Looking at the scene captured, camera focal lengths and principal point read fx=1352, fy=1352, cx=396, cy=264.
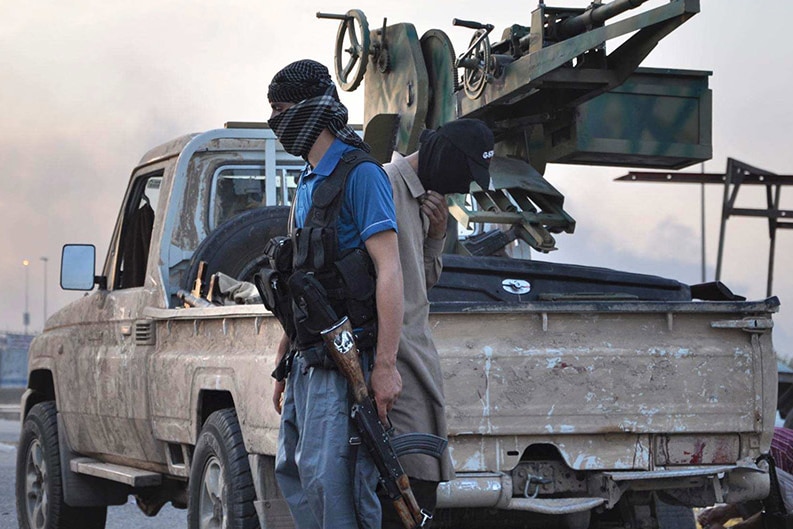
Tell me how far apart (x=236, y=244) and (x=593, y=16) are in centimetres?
236

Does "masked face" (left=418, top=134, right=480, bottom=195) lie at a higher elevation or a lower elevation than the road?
higher

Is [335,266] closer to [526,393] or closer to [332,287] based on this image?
A: [332,287]

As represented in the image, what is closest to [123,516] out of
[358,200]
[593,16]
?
[593,16]

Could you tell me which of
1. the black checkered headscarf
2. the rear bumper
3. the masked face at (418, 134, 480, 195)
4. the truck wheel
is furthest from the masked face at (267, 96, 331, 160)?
the truck wheel

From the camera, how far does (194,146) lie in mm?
7273

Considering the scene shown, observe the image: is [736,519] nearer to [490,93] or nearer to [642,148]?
[642,148]

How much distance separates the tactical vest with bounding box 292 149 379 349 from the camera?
3879mm

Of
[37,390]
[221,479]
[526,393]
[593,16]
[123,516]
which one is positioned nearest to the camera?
[526,393]

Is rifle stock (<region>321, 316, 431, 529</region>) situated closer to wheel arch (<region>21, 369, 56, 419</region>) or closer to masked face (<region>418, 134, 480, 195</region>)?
masked face (<region>418, 134, 480, 195</region>)

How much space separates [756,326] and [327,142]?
7.28 feet

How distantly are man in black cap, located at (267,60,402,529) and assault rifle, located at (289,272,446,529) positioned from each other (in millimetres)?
39

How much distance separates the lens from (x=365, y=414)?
3.74m

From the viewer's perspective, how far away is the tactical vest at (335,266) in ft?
12.7

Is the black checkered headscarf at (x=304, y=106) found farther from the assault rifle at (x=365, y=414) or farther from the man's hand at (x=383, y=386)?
the man's hand at (x=383, y=386)
